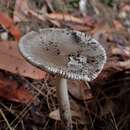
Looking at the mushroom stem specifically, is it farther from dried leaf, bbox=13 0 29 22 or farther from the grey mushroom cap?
dried leaf, bbox=13 0 29 22

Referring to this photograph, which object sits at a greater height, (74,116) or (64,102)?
(64,102)

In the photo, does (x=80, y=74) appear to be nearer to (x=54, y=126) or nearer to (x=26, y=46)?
(x=26, y=46)

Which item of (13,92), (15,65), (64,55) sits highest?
(64,55)

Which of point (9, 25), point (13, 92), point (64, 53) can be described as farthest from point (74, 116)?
point (9, 25)

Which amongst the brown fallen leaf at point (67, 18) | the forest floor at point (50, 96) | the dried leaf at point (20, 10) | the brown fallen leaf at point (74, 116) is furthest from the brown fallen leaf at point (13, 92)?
the brown fallen leaf at point (67, 18)

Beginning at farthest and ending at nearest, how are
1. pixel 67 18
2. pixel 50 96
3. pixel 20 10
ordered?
pixel 67 18 < pixel 20 10 < pixel 50 96

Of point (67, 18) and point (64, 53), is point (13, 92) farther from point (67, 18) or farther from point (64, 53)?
point (67, 18)

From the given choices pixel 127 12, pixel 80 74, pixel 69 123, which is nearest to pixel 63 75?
pixel 80 74

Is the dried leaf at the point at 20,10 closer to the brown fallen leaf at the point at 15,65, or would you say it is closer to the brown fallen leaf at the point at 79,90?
the brown fallen leaf at the point at 15,65
